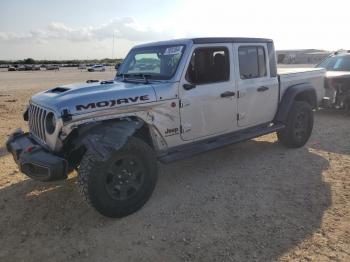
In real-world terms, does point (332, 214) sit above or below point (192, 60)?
below

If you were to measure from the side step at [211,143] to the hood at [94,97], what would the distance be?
78 cm

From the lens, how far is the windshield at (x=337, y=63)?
10.2 metres

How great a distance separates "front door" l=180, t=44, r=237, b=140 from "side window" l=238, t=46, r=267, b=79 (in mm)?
280

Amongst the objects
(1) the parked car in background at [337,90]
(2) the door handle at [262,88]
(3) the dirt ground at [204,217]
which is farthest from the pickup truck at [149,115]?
(1) the parked car in background at [337,90]

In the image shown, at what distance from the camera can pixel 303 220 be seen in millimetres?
3986

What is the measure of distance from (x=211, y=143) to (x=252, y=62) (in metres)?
1.53

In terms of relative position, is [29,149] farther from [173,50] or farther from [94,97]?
[173,50]

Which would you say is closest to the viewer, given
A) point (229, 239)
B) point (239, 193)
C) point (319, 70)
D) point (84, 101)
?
point (229, 239)

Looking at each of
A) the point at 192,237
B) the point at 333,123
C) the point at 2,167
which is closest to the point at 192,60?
the point at 192,237

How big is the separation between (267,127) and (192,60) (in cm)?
210

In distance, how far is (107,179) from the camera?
403 centimetres

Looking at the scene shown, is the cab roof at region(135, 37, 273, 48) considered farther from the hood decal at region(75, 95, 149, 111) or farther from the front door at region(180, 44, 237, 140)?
the hood decal at region(75, 95, 149, 111)

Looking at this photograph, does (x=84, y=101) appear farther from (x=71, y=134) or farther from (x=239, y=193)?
(x=239, y=193)

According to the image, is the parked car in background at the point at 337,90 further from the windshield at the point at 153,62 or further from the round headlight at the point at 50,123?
the round headlight at the point at 50,123
